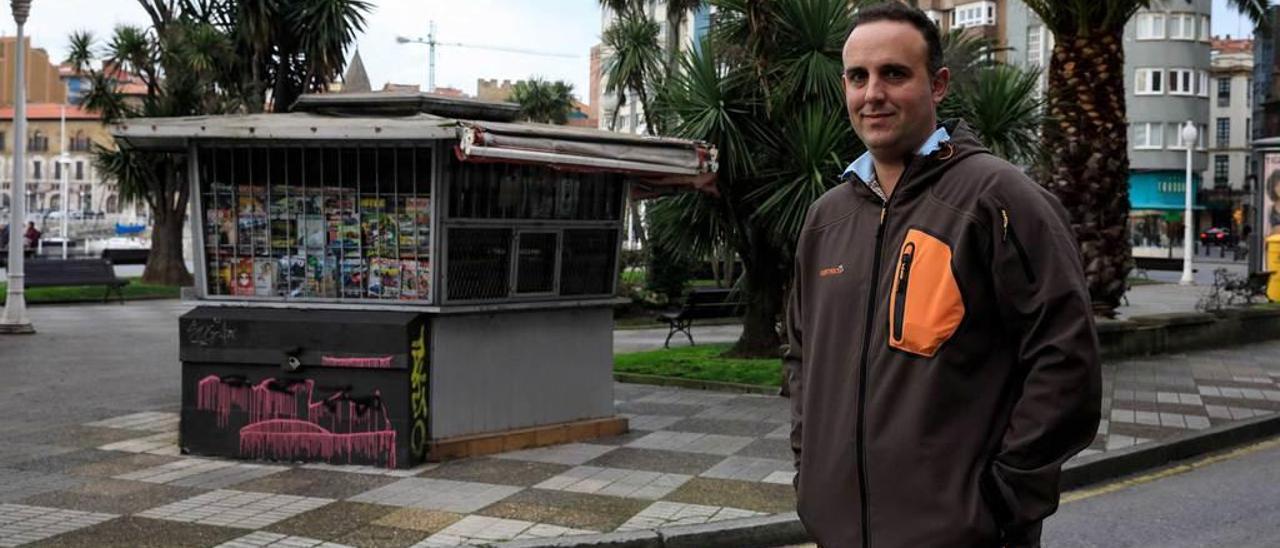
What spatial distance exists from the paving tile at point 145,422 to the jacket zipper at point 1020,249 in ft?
28.2

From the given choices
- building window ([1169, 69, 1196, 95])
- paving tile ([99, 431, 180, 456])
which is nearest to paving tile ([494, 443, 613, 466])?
paving tile ([99, 431, 180, 456])

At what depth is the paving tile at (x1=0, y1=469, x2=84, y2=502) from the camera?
7438mm

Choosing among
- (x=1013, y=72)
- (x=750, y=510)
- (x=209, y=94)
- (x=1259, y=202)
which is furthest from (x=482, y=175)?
(x=209, y=94)

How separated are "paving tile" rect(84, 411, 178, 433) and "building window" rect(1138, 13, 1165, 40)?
60195mm

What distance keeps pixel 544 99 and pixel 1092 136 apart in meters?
39.7

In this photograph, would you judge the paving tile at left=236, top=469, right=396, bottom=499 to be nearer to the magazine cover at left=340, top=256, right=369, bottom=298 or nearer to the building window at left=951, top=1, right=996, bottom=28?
the magazine cover at left=340, top=256, right=369, bottom=298

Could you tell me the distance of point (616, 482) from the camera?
7.92 m

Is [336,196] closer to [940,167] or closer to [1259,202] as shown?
[940,167]

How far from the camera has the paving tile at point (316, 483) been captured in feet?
24.8

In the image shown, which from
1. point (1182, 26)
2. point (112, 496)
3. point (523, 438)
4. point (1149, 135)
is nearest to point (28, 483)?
point (112, 496)

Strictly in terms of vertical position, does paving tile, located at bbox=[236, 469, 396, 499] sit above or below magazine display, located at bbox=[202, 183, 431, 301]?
below

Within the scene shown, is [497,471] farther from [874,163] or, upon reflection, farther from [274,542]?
[874,163]

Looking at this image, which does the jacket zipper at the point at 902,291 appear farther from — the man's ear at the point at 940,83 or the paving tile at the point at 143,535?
the paving tile at the point at 143,535

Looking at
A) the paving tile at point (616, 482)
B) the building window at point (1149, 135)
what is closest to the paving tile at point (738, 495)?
the paving tile at point (616, 482)
